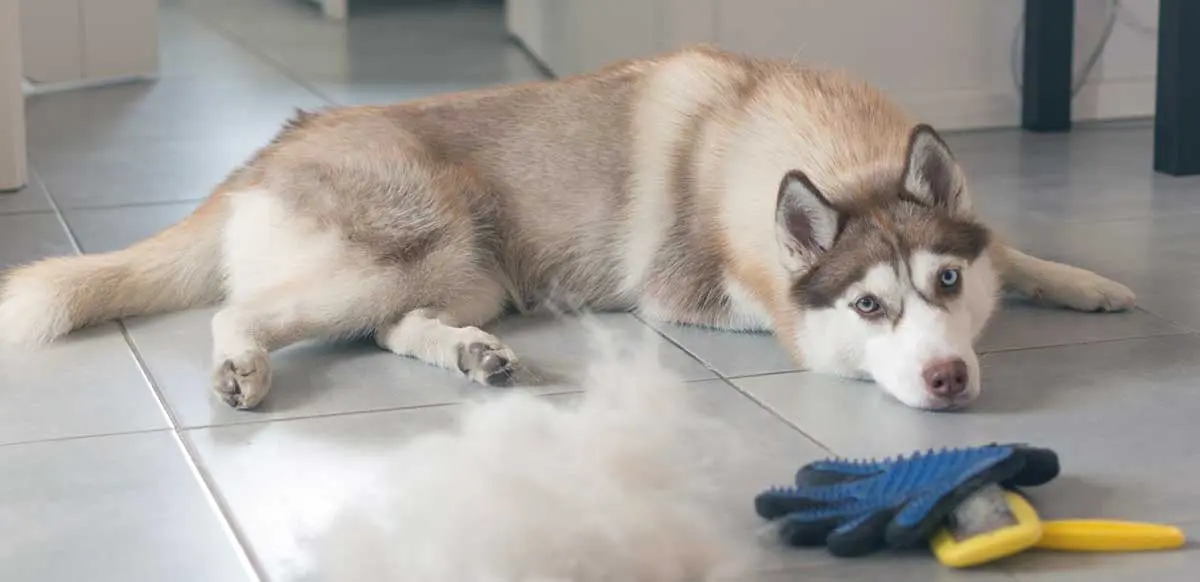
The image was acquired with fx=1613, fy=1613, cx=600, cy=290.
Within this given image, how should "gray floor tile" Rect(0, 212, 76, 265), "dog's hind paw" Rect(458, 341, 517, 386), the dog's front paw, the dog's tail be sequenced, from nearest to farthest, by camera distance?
"dog's hind paw" Rect(458, 341, 517, 386) → the dog's tail → the dog's front paw → "gray floor tile" Rect(0, 212, 76, 265)

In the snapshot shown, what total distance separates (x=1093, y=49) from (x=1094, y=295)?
6.88 ft

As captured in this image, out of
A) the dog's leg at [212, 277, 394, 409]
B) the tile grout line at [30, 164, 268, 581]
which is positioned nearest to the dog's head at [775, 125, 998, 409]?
the dog's leg at [212, 277, 394, 409]

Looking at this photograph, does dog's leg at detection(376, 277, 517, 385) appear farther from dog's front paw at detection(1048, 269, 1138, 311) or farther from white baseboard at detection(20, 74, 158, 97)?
white baseboard at detection(20, 74, 158, 97)

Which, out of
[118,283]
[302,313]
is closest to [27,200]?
[118,283]

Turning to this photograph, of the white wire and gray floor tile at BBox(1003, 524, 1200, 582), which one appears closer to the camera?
gray floor tile at BBox(1003, 524, 1200, 582)

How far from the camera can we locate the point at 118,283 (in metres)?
2.96

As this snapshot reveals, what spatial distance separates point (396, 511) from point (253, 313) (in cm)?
84

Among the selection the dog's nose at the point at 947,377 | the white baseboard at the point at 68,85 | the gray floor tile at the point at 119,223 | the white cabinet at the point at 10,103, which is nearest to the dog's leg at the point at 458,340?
the dog's nose at the point at 947,377

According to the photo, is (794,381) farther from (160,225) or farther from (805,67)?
(160,225)

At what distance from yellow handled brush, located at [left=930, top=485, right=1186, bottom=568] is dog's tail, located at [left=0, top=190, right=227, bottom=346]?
1.58 meters

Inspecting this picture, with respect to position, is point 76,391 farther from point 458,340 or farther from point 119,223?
point 119,223

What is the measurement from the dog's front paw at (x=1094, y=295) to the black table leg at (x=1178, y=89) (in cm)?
130

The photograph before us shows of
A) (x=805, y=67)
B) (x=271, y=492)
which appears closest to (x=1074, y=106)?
(x=805, y=67)

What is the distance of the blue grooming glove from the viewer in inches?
75.3
